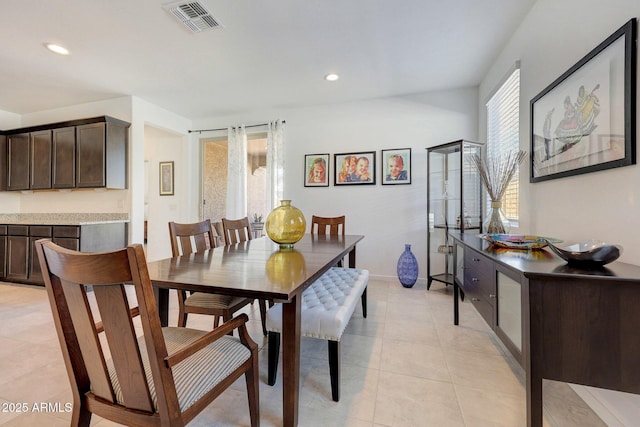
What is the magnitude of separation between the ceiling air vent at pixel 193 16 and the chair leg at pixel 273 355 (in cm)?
230

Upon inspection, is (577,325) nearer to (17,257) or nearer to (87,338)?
(87,338)

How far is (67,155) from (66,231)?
1122mm

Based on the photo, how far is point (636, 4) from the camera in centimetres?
118

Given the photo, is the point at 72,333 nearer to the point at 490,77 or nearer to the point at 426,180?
the point at 426,180

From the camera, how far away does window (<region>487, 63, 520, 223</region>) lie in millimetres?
2406

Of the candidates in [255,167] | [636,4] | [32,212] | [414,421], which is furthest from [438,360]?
[32,212]

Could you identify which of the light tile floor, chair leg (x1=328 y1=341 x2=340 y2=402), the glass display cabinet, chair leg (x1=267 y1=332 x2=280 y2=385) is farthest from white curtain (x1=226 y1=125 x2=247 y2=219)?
chair leg (x1=328 y1=341 x2=340 y2=402)

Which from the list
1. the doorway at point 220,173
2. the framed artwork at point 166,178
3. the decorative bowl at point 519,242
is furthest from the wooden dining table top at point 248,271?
the framed artwork at point 166,178

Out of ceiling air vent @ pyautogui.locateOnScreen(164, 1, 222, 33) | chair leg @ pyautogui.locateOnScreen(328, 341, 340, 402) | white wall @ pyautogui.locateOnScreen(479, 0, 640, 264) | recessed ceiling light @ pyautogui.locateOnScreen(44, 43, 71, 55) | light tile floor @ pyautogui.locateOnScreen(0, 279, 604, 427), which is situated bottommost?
light tile floor @ pyautogui.locateOnScreen(0, 279, 604, 427)

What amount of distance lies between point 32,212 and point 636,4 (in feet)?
21.9

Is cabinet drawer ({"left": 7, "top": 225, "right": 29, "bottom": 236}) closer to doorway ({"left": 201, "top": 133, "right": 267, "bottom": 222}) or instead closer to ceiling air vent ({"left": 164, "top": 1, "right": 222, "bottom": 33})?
doorway ({"left": 201, "top": 133, "right": 267, "bottom": 222})

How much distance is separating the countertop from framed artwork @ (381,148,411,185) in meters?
3.51

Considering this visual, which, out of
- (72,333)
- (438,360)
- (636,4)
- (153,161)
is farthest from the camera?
(153,161)

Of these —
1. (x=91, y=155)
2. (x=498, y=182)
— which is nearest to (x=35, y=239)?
(x=91, y=155)
